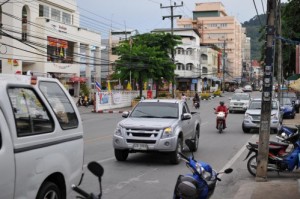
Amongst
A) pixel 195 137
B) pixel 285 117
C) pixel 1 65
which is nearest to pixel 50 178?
pixel 195 137

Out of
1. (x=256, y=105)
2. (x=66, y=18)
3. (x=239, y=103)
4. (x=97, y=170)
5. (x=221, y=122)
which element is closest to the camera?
(x=97, y=170)

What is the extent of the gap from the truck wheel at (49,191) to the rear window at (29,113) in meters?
0.61

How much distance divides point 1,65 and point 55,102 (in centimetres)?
3902

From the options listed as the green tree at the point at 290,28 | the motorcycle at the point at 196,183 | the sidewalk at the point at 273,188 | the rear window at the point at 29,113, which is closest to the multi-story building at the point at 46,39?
the green tree at the point at 290,28

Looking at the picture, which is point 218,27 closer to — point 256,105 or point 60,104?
point 256,105

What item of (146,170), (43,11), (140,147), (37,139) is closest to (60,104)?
(37,139)

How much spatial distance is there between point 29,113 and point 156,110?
8.04 metres

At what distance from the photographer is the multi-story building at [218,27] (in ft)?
468

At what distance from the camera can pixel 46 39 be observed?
47.0 meters

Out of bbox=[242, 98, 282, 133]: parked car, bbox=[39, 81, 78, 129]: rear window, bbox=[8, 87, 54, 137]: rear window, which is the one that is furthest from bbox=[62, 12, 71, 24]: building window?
bbox=[8, 87, 54, 137]: rear window

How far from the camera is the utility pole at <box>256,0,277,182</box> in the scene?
9.99m

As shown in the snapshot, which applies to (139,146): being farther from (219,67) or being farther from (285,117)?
(219,67)

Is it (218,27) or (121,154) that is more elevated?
(218,27)

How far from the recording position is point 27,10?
151 ft
